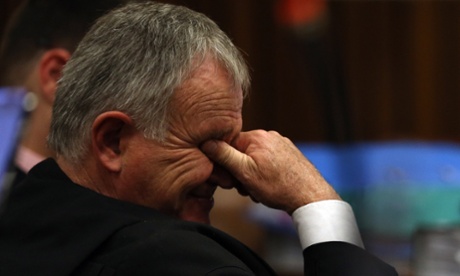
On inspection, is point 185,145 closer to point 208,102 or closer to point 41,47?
point 208,102

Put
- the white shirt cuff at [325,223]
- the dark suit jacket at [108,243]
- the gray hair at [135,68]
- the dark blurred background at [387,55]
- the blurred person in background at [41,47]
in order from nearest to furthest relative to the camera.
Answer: the dark suit jacket at [108,243] < the gray hair at [135,68] < the white shirt cuff at [325,223] < the blurred person in background at [41,47] < the dark blurred background at [387,55]

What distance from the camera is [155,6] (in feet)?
6.15

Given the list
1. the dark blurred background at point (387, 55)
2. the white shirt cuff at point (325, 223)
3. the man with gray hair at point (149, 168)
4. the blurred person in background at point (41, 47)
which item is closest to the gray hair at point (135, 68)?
the man with gray hair at point (149, 168)

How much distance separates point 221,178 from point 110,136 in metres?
0.23

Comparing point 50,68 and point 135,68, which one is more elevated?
point 135,68

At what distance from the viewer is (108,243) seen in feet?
5.48

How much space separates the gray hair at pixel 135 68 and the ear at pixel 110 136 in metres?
0.01

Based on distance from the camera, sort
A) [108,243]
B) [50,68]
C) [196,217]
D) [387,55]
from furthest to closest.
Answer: [387,55]
[50,68]
[196,217]
[108,243]

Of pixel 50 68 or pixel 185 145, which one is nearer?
pixel 185 145

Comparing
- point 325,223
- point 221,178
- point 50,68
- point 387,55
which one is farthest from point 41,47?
point 387,55

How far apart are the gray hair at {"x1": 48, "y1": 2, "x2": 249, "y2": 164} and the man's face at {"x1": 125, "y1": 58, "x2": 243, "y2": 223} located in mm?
19

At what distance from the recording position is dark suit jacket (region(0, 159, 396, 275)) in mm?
1619

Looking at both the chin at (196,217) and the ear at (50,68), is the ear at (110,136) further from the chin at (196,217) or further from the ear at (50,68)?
the ear at (50,68)

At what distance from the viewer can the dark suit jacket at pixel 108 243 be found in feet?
5.31
